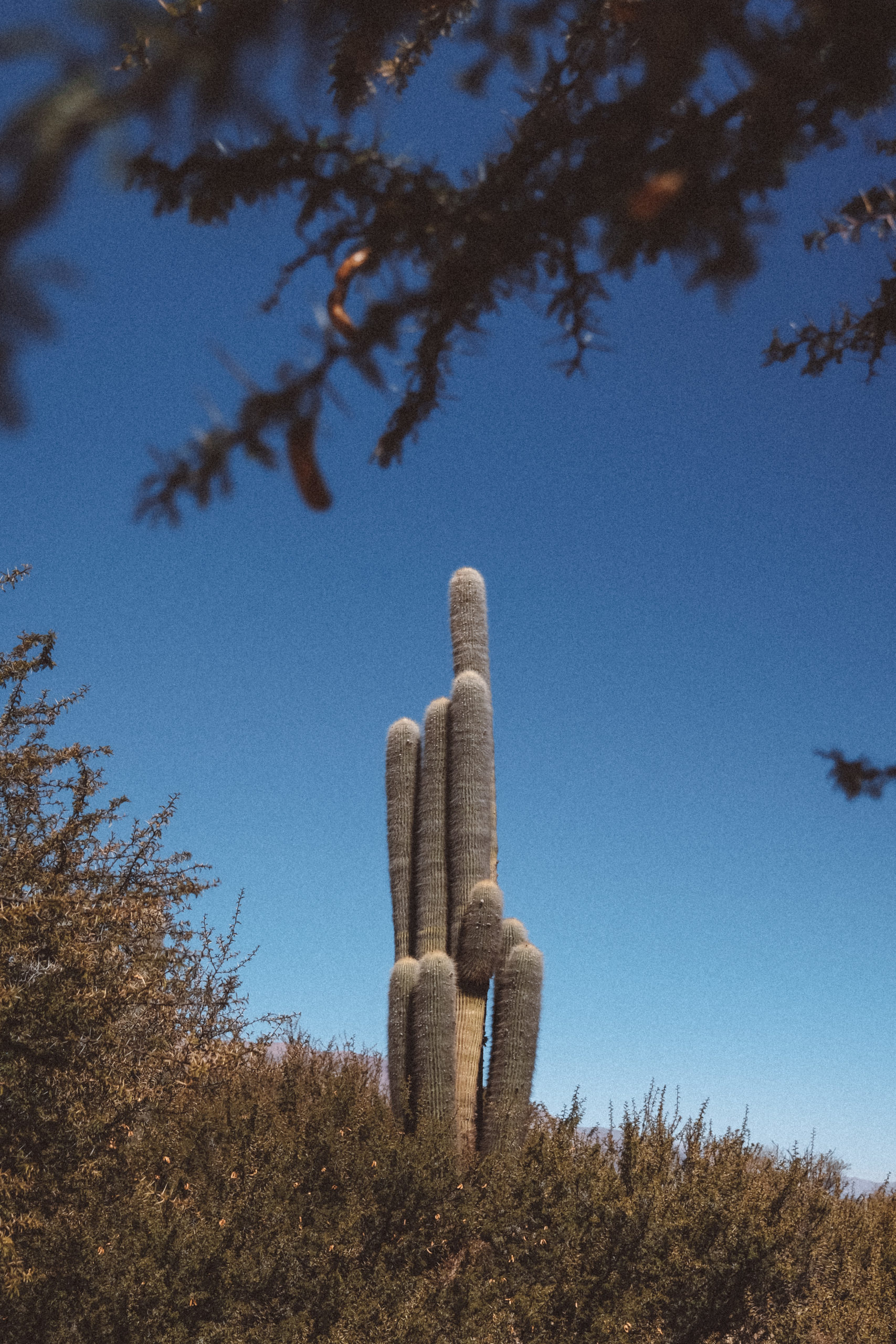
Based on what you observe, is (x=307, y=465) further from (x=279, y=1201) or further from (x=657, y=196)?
(x=279, y=1201)

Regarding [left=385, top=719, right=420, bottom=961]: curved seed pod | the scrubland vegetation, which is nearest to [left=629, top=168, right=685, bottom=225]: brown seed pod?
the scrubland vegetation

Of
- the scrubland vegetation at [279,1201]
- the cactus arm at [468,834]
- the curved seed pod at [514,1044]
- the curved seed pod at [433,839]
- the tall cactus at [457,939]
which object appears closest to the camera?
the scrubland vegetation at [279,1201]

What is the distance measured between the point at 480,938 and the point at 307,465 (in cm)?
1072

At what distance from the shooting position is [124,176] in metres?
1.36

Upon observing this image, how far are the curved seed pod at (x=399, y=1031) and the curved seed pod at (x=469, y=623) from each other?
3901 mm

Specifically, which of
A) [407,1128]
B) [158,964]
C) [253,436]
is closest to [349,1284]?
[158,964]

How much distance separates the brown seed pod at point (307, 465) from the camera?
1.48 m

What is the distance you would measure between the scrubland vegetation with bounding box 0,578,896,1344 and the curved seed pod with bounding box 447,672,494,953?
2.66 meters

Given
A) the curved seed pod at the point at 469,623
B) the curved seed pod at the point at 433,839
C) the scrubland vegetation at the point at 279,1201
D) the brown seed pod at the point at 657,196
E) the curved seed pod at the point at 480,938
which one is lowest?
the scrubland vegetation at the point at 279,1201

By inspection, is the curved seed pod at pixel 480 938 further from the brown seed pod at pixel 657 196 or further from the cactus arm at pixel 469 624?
the brown seed pod at pixel 657 196

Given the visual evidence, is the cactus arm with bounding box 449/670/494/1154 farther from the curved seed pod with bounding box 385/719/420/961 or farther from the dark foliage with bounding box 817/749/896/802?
the dark foliage with bounding box 817/749/896/802

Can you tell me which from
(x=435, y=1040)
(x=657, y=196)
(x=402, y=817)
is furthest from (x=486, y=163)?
(x=402, y=817)

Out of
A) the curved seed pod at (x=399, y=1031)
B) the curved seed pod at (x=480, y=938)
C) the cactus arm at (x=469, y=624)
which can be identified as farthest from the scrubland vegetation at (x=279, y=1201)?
the cactus arm at (x=469, y=624)

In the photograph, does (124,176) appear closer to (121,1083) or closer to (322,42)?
(322,42)
